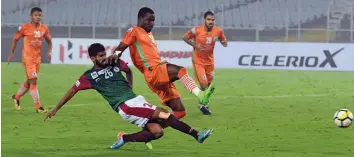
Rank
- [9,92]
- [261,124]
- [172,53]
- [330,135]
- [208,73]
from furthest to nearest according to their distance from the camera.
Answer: [172,53] → [9,92] → [208,73] → [261,124] → [330,135]

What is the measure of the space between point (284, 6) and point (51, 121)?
28.0m

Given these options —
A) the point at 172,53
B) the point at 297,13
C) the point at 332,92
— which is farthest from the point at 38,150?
the point at 297,13

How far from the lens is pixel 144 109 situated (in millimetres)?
11422

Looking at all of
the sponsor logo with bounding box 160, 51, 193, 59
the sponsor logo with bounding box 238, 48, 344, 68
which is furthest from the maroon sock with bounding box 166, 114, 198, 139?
the sponsor logo with bounding box 160, 51, 193, 59

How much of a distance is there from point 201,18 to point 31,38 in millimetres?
24796

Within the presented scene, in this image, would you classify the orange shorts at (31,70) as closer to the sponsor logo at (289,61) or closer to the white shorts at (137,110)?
the white shorts at (137,110)

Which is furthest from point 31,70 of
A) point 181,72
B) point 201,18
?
point 201,18

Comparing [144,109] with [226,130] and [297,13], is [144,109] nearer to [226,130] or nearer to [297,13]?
[226,130]

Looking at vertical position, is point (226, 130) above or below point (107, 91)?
below

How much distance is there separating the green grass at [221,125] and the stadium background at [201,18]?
42.9 ft

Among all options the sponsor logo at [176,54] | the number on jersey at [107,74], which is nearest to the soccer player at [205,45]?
the number on jersey at [107,74]

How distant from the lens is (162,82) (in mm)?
13586

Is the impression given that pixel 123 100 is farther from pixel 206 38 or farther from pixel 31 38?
pixel 206 38

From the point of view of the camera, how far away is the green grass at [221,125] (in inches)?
475
